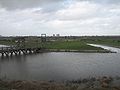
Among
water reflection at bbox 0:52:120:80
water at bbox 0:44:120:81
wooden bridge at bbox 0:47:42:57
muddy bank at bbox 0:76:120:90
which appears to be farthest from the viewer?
wooden bridge at bbox 0:47:42:57

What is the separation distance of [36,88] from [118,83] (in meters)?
10.3

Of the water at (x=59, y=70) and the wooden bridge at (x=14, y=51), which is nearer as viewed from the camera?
the water at (x=59, y=70)

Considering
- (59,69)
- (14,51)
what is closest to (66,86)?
(59,69)

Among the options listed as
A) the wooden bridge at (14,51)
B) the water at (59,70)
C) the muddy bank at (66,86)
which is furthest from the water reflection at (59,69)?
the wooden bridge at (14,51)

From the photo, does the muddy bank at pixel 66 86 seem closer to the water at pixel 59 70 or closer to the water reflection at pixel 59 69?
the water at pixel 59 70

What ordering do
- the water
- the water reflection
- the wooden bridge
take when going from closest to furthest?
1. the water
2. the water reflection
3. the wooden bridge

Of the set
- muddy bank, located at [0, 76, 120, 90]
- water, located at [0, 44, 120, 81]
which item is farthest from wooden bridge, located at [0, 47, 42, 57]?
muddy bank, located at [0, 76, 120, 90]

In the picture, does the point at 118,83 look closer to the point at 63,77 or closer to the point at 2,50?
the point at 63,77

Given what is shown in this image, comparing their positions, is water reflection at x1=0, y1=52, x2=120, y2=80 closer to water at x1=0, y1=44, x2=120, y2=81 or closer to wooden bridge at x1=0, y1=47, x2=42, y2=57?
water at x1=0, y1=44, x2=120, y2=81

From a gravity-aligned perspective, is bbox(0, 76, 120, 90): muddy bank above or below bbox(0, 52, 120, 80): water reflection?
above

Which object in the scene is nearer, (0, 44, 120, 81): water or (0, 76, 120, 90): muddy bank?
(0, 76, 120, 90): muddy bank

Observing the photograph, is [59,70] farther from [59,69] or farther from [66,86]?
[66,86]

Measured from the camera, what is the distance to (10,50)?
75.4 metres

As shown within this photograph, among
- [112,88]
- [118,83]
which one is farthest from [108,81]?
[112,88]
